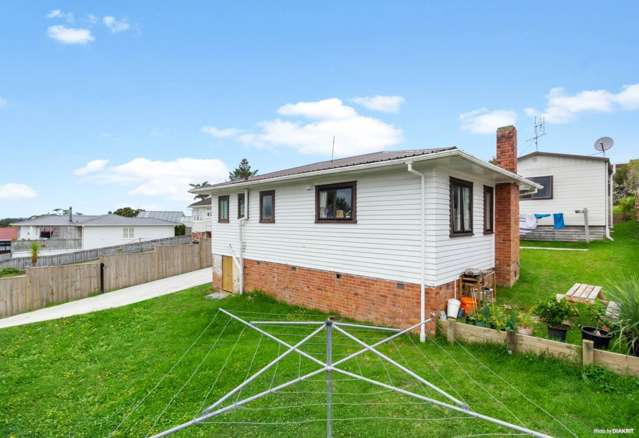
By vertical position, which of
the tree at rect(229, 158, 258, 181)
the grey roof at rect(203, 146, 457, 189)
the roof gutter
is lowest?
the roof gutter

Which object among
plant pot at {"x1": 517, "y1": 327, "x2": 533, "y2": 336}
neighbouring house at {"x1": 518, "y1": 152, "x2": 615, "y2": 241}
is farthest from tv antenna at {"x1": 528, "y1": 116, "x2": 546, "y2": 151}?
plant pot at {"x1": 517, "y1": 327, "x2": 533, "y2": 336}

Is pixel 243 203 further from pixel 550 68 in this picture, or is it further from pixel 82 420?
pixel 550 68

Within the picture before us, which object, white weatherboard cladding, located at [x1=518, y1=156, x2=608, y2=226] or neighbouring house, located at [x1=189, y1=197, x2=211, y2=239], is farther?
neighbouring house, located at [x1=189, y1=197, x2=211, y2=239]

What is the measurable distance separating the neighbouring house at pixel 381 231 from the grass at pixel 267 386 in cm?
114

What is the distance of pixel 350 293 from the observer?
7.37 metres

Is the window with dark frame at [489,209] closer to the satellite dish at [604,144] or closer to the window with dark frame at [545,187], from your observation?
the window with dark frame at [545,187]

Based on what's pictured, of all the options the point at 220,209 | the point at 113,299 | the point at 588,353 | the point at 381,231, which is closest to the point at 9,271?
the point at 113,299

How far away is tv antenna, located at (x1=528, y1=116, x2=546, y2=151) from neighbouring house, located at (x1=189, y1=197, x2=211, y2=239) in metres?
24.2

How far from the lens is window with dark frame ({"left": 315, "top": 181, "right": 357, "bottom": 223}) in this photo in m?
7.35

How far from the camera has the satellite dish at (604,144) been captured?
50.0 feet

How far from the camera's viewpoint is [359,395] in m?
4.23

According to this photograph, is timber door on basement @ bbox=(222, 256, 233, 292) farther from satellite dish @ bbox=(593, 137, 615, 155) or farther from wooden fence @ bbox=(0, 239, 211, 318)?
satellite dish @ bbox=(593, 137, 615, 155)

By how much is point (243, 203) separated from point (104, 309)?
5.89 m

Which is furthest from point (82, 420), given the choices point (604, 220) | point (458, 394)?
point (604, 220)
